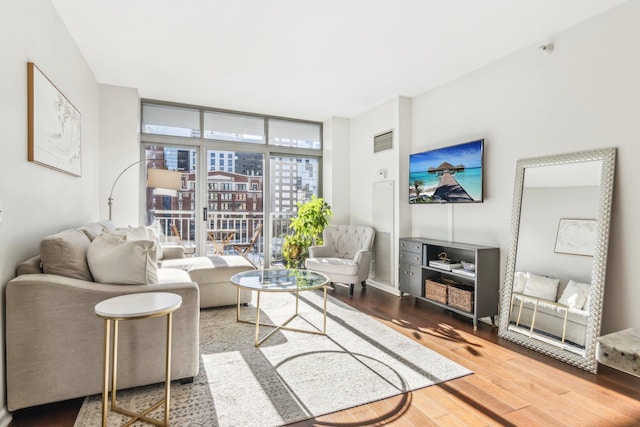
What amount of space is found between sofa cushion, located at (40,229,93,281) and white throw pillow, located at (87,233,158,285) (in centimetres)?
4

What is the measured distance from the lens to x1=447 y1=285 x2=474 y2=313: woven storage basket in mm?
3539

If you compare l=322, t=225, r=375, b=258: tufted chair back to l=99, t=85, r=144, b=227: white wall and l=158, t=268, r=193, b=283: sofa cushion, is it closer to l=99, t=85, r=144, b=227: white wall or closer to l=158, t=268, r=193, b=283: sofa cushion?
l=158, t=268, r=193, b=283: sofa cushion

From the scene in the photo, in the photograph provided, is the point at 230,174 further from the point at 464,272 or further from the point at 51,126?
the point at 464,272

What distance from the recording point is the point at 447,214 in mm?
4246

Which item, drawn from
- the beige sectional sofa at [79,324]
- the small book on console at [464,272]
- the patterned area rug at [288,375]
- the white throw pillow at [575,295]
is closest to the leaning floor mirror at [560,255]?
the white throw pillow at [575,295]

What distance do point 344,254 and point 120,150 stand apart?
3406 mm

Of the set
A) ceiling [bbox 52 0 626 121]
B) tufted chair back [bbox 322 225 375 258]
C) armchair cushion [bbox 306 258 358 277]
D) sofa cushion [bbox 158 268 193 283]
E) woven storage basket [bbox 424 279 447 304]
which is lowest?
woven storage basket [bbox 424 279 447 304]

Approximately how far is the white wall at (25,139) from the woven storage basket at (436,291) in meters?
3.64

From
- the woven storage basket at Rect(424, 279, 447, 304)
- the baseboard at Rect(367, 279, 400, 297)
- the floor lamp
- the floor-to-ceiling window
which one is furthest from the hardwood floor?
the floor-to-ceiling window

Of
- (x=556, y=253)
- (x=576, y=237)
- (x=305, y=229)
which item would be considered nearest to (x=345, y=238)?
(x=305, y=229)

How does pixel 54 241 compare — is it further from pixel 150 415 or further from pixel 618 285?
pixel 618 285

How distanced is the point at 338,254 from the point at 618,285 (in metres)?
3.41

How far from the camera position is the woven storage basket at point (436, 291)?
3857 millimetres

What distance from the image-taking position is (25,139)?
222cm
